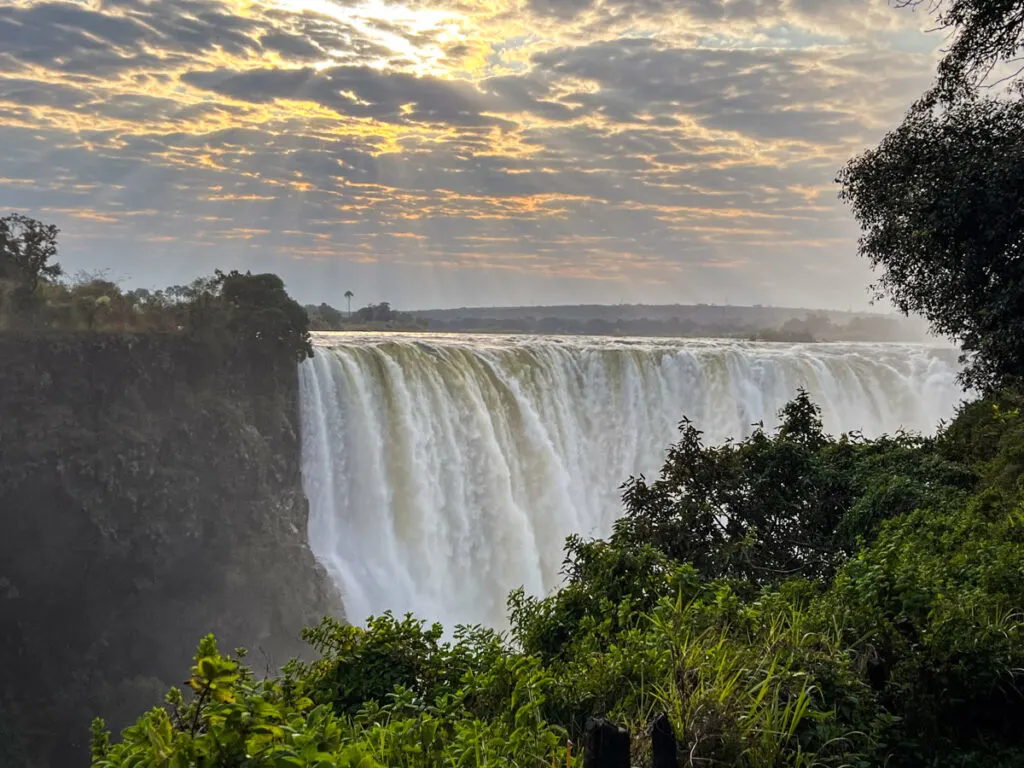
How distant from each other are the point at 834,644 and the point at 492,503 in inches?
897

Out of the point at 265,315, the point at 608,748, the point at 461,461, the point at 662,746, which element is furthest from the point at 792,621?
the point at 265,315

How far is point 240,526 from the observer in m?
26.2

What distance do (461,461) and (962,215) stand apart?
2053 cm

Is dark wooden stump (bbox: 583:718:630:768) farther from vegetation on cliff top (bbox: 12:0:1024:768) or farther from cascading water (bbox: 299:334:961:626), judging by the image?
cascading water (bbox: 299:334:961:626)

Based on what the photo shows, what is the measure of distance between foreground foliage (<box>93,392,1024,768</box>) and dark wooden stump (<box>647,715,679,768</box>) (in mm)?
260

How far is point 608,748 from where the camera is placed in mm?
2488

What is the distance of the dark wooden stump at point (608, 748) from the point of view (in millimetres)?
2488

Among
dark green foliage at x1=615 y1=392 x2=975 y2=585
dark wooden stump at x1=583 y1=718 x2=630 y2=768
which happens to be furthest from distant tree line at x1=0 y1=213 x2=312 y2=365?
dark wooden stump at x1=583 y1=718 x2=630 y2=768

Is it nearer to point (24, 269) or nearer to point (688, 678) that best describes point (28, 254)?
point (24, 269)

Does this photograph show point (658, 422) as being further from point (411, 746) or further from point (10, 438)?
point (411, 746)

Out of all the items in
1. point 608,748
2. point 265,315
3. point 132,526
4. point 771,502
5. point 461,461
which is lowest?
point 132,526

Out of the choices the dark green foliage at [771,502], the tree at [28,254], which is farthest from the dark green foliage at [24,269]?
the dark green foliage at [771,502]

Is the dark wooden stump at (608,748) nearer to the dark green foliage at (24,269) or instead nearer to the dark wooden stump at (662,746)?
the dark wooden stump at (662,746)

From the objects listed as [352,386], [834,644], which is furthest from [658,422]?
[834,644]
